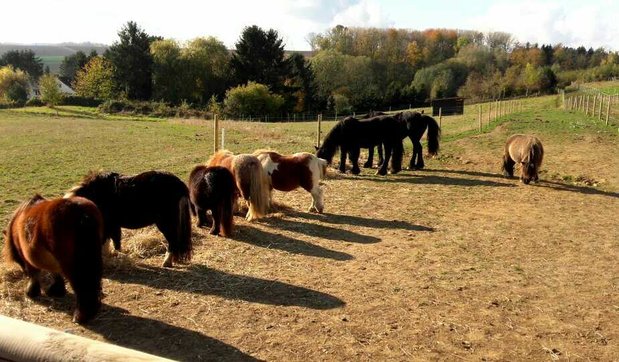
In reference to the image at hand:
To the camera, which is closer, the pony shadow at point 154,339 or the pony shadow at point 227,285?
the pony shadow at point 154,339

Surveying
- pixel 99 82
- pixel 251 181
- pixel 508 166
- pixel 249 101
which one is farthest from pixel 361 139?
pixel 99 82

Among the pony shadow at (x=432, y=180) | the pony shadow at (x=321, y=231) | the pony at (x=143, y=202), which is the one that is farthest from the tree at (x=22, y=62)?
the pony at (x=143, y=202)

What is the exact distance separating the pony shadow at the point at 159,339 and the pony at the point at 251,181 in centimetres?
A: 350

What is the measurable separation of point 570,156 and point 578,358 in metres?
12.0

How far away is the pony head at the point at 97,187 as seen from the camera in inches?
234

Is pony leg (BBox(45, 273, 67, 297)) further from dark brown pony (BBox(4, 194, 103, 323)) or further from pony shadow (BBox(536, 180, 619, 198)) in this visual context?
pony shadow (BBox(536, 180, 619, 198))

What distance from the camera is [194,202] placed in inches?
295

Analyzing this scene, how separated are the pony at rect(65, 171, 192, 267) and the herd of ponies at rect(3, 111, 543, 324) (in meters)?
0.01

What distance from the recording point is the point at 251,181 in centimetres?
808

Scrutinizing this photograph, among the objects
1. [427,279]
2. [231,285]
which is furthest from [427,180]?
[231,285]

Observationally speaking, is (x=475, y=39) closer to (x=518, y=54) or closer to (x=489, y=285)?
(x=518, y=54)

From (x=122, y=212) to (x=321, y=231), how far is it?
10.9 feet

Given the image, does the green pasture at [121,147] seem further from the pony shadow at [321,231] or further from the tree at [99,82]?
the tree at [99,82]

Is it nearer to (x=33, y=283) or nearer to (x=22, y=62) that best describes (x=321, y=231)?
(x=33, y=283)
